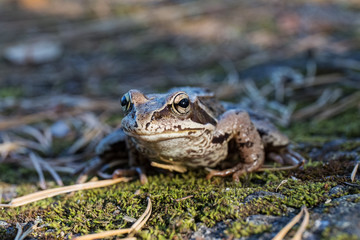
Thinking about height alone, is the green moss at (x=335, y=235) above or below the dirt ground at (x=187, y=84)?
below

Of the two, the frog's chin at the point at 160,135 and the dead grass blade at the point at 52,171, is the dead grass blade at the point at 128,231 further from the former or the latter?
the dead grass blade at the point at 52,171

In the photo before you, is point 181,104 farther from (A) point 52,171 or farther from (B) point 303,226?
(A) point 52,171

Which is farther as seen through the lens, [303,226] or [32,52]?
[32,52]

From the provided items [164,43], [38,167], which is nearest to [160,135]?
[38,167]

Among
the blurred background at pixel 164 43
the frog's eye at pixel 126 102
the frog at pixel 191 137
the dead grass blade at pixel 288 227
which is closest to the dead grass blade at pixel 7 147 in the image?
the frog at pixel 191 137

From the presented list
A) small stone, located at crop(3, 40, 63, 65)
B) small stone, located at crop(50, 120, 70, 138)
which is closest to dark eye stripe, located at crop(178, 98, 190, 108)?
small stone, located at crop(50, 120, 70, 138)

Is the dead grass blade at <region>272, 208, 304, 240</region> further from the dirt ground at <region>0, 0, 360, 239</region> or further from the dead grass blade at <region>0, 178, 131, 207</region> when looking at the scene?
the dead grass blade at <region>0, 178, 131, 207</region>
